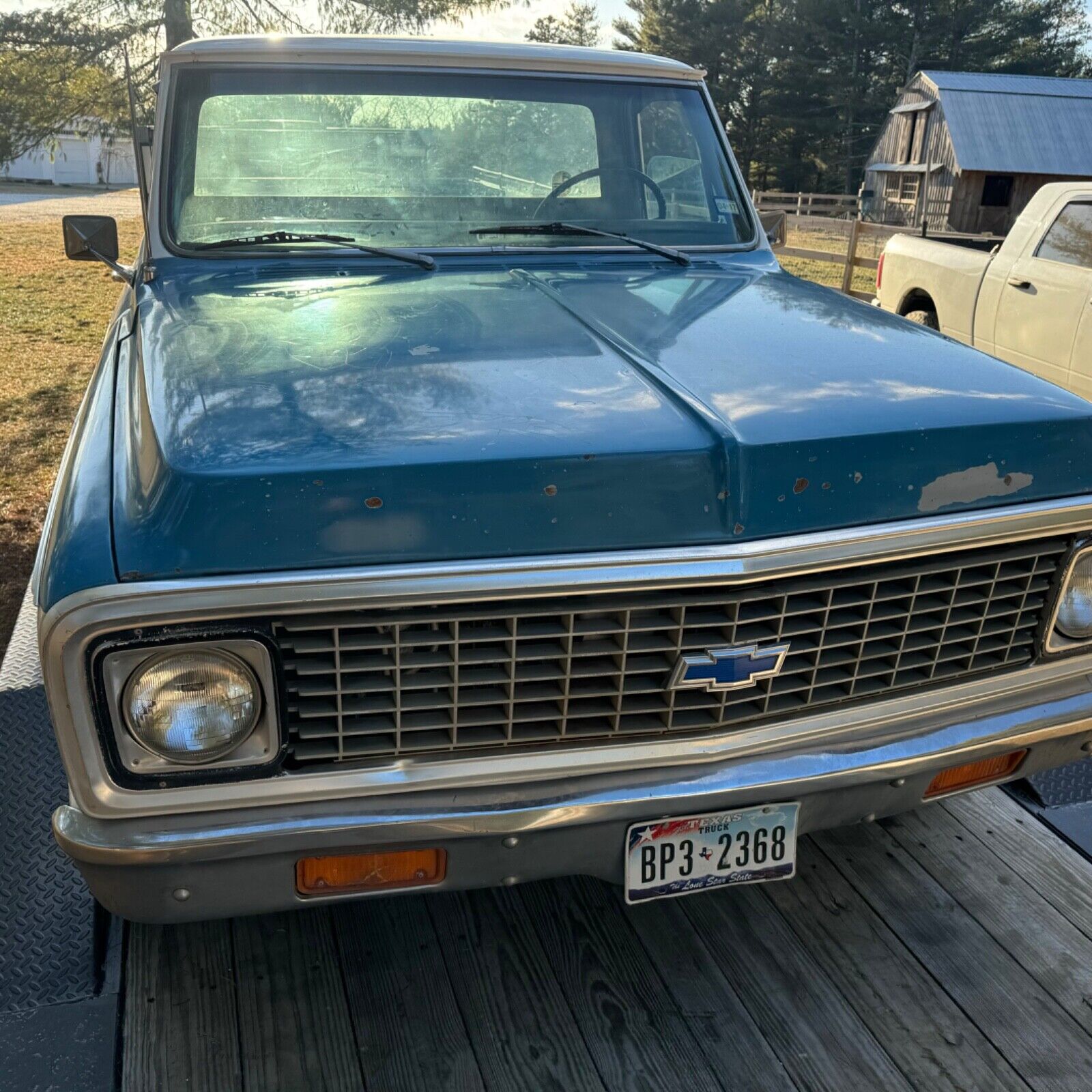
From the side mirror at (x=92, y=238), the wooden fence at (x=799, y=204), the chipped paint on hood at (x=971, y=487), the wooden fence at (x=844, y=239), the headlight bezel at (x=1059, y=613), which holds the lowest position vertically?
the wooden fence at (x=799, y=204)

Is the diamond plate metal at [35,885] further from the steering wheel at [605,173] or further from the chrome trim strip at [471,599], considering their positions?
the steering wheel at [605,173]

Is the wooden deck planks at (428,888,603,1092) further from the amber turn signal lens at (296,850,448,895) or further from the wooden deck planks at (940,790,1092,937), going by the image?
the wooden deck planks at (940,790,1092,937)

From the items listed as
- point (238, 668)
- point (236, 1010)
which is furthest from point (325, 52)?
point (236, 1010)

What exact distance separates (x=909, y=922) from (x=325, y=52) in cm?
270

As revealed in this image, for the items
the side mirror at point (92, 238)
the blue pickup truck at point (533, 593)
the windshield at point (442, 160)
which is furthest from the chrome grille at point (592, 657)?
the side mirror at point (92, 238)

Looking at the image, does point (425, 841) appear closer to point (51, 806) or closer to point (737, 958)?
point (737, 958)

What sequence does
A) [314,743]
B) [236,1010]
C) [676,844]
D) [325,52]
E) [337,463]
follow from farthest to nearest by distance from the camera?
[325,52] < [236,1010] < [676,844] < [314,743] < [337,463]

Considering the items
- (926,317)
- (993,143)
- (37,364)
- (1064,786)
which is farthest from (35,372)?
(993,143)

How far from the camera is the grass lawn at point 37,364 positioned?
15.4ft

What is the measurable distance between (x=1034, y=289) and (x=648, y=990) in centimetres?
521

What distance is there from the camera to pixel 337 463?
1.59 m

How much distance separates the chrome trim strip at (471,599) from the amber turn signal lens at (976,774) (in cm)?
23

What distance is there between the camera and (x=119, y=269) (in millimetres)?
3117

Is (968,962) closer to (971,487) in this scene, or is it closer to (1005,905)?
(1005,905)
